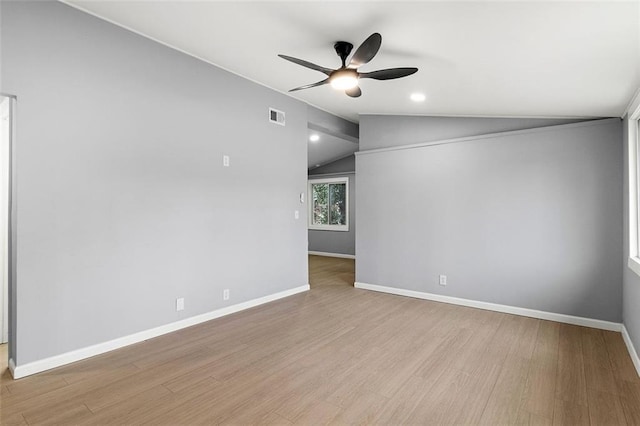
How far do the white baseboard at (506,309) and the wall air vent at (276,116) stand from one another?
2922 mm

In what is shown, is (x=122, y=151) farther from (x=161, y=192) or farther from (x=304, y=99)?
(x=304, y=99)

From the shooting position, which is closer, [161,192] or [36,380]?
[36,380]

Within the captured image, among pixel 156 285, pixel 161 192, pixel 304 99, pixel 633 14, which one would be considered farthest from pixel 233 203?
pixel 633 14

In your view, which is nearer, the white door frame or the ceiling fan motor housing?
the ceiling fan motor housing

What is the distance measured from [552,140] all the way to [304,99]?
11.0 ft

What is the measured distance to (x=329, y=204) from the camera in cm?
970

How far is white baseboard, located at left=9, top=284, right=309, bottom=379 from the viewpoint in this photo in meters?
2.57

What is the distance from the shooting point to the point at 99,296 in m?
2.96

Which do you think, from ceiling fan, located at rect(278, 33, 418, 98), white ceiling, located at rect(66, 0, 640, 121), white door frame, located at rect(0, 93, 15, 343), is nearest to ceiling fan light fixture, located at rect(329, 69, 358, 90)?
ceiling fan, located at rect(278, 33, 418, 98)

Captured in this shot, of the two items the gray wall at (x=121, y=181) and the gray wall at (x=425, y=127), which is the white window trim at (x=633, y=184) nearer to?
the gray wall at (x=425, y=127)

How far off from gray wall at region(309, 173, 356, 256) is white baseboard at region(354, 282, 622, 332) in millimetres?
3687

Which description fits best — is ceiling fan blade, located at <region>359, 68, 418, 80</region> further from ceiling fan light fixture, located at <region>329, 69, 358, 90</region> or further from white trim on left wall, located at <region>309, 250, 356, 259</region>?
white trim on left wall, located at <region>309, 250, 356, 259</region>

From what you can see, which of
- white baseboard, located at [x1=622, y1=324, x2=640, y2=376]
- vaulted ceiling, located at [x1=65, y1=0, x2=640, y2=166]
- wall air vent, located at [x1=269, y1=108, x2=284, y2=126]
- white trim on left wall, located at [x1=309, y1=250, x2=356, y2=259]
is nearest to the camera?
vaulted ceiling, located at [x1=65, y1=0, x2=640, y2=166]

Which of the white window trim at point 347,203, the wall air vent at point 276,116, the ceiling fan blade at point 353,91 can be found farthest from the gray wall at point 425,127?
the white window trim at point 347,203
